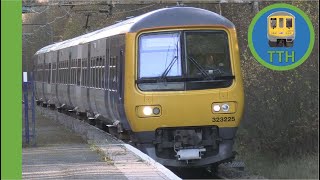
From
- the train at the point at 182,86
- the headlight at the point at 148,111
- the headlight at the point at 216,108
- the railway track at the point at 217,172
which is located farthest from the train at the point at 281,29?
the railway track at the point at 217,172

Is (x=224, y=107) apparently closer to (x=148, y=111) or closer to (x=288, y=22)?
(x=148, y=111)

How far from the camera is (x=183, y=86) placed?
1188cm

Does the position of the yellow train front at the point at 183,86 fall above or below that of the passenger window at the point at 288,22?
below

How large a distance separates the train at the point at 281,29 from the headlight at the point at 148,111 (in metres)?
2.37

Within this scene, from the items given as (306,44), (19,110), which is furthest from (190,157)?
(19,110)

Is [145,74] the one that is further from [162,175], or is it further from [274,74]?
[274,74]

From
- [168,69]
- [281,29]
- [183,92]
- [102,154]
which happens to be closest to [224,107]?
[183,92]

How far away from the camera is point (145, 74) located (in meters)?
12.0

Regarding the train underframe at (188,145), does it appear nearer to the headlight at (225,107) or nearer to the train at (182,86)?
the train at (182,86)

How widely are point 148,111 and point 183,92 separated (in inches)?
28.5

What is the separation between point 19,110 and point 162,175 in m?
5.70

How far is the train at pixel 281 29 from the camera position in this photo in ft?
37.8

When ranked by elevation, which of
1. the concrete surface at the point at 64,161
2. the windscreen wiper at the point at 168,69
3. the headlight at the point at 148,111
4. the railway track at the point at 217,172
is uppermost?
the windscreen wiper at the point at 168,69

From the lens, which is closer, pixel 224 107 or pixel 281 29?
pixel 224 107
